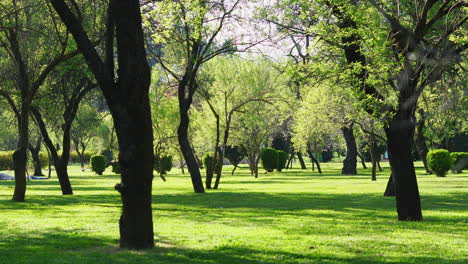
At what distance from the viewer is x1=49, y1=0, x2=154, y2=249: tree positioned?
424 inches

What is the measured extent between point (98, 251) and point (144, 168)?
1563mm

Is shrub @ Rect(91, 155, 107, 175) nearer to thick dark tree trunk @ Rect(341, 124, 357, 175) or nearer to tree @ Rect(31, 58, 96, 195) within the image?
thick dark tree trunk @ Rect(341, 124, 357, 175)

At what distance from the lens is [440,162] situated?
1820 inches

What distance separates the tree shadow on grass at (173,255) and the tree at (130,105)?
27.4 inches

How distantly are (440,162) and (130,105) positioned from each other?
3871 cm

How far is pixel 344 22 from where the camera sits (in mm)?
17781

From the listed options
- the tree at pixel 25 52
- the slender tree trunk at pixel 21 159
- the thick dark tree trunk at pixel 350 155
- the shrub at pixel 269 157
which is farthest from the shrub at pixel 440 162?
the slender tree trunk at pixel 21 159

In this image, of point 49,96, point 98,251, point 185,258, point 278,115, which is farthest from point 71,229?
point 278,115

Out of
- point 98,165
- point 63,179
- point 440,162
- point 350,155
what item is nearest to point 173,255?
point 63,179

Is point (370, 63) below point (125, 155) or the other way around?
the other way around

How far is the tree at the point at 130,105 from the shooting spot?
1078 centimetres

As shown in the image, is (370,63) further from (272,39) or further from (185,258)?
(272,39)

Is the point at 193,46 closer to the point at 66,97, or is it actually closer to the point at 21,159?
the point at 66,97

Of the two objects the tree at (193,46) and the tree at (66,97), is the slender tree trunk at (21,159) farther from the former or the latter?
the tree at (193,46)
